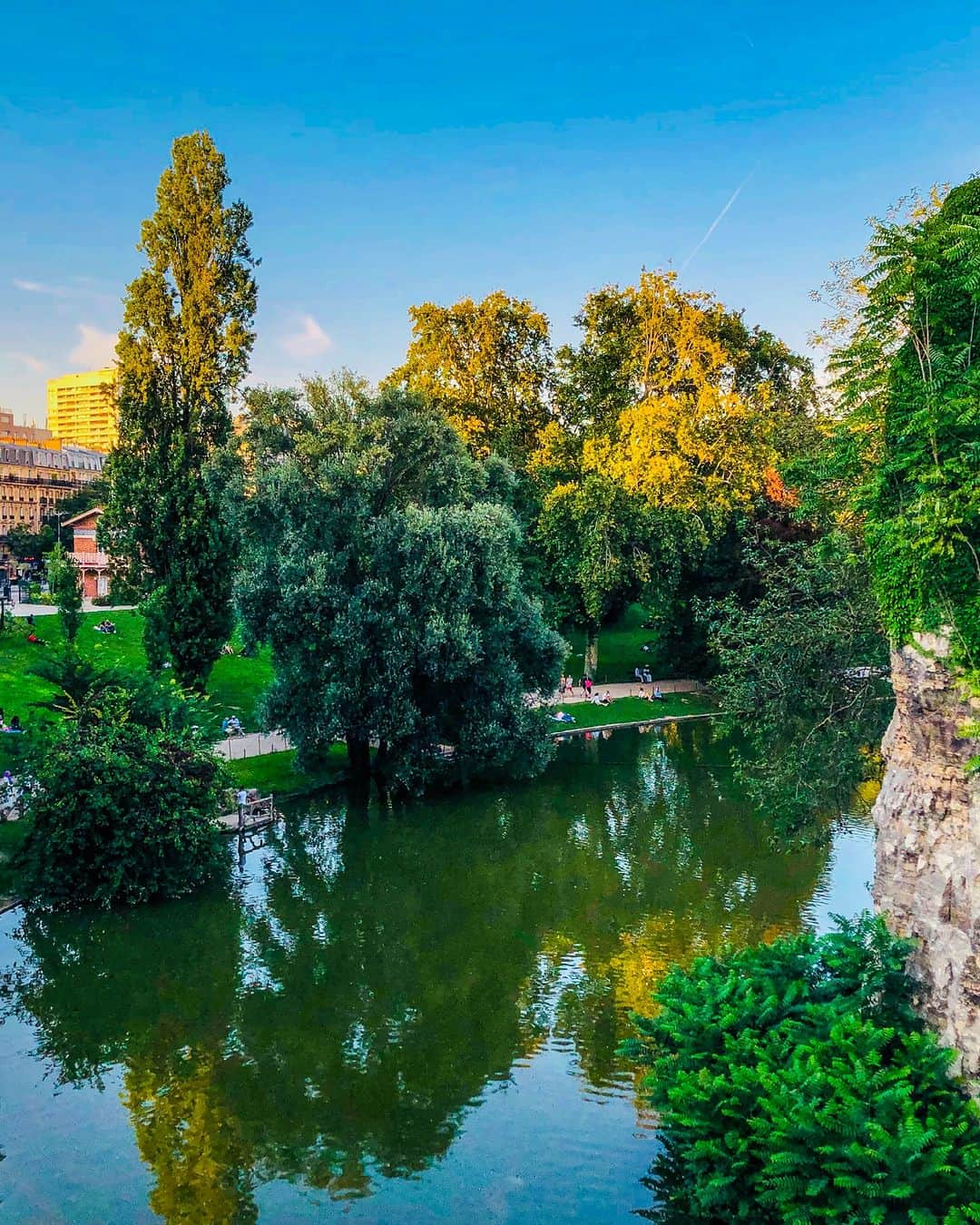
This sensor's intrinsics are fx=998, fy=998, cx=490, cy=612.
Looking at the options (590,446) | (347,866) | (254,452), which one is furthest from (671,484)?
(347,866)

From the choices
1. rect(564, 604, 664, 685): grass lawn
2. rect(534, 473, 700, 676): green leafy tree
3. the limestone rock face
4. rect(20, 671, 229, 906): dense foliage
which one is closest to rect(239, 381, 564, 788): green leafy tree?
rect(20, 671, 229, 906): dense foliage

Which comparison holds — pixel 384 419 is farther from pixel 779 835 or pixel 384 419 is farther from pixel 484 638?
pixel 779 835

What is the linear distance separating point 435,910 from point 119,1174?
10353mm

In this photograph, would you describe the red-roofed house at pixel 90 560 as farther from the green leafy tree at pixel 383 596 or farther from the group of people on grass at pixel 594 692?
the green leafy tree at pixel 383 596

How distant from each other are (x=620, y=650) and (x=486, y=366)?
741 inches

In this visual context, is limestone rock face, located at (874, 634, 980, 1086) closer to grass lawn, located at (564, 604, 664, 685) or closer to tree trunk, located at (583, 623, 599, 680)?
tree trunk, located at (583, 623, 599, 680)

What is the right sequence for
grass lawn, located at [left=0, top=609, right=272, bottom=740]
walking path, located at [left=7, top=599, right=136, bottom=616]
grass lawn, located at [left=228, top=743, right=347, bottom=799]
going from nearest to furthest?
1. grass lawn, located at [left=228, top=743, right=347, bottom=799]
2. grass lawn, located at [left=0, top=609, right=272, bottom=740]
3. walking path, located at [left=7, top=599, right=136, bottom=616]

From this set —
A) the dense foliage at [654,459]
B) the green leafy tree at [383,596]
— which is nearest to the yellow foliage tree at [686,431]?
the dense foliage at [654,459]

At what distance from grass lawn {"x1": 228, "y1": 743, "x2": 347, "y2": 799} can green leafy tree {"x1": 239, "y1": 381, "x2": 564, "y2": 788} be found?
5.10 feet

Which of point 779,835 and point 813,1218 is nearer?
point 813,1218

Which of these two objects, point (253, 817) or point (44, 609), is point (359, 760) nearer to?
point (253, 817)

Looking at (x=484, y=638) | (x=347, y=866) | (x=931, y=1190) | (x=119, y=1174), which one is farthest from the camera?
(x=484, y=638)

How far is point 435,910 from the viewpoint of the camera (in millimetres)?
23031

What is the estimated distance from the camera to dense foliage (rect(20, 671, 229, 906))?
22281mm
